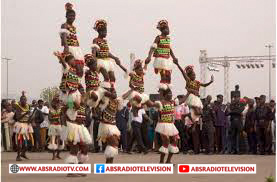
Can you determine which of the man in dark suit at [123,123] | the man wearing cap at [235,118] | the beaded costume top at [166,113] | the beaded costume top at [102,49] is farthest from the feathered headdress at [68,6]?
the man in dark suit at [123,123]

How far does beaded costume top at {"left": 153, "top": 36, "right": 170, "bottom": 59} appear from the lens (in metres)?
14.4

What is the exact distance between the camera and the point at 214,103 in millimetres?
20391

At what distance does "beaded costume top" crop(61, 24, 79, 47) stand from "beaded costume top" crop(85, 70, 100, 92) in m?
0.65

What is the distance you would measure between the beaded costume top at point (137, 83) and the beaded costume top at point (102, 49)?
1428mm

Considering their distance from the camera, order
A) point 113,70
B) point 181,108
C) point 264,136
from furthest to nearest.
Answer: point 181,108 < point 264,136 < point 113,70

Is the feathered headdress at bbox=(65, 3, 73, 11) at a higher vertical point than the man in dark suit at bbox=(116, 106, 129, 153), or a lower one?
higher

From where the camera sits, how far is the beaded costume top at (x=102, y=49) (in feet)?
41.3

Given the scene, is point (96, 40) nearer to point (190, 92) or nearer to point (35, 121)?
point (190, 92)

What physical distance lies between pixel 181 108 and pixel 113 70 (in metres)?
8.28

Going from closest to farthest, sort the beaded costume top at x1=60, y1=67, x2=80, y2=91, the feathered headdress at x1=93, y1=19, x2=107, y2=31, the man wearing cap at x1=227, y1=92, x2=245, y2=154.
A: the beaded costume top at x1=60, y1=67, x2=80, y2=91 < the feathered headdress at x1=93, y1=19, x2=107, y2=31 < the man wearing cap at x1=227, y1=92, x2=245, y2=154

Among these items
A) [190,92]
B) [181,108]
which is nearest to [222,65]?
[181,108]

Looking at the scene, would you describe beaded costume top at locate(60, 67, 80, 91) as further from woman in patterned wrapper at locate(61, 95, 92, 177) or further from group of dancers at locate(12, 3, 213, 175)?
woman in patterned wrapper at locate(61, 95, 92, 177)

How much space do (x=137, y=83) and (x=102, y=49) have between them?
6.44 ft

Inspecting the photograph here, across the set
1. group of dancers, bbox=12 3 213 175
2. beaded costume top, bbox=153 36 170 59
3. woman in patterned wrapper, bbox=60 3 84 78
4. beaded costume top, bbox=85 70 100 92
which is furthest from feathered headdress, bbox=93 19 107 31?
beaded costume top, bbox=153 36 170 59
